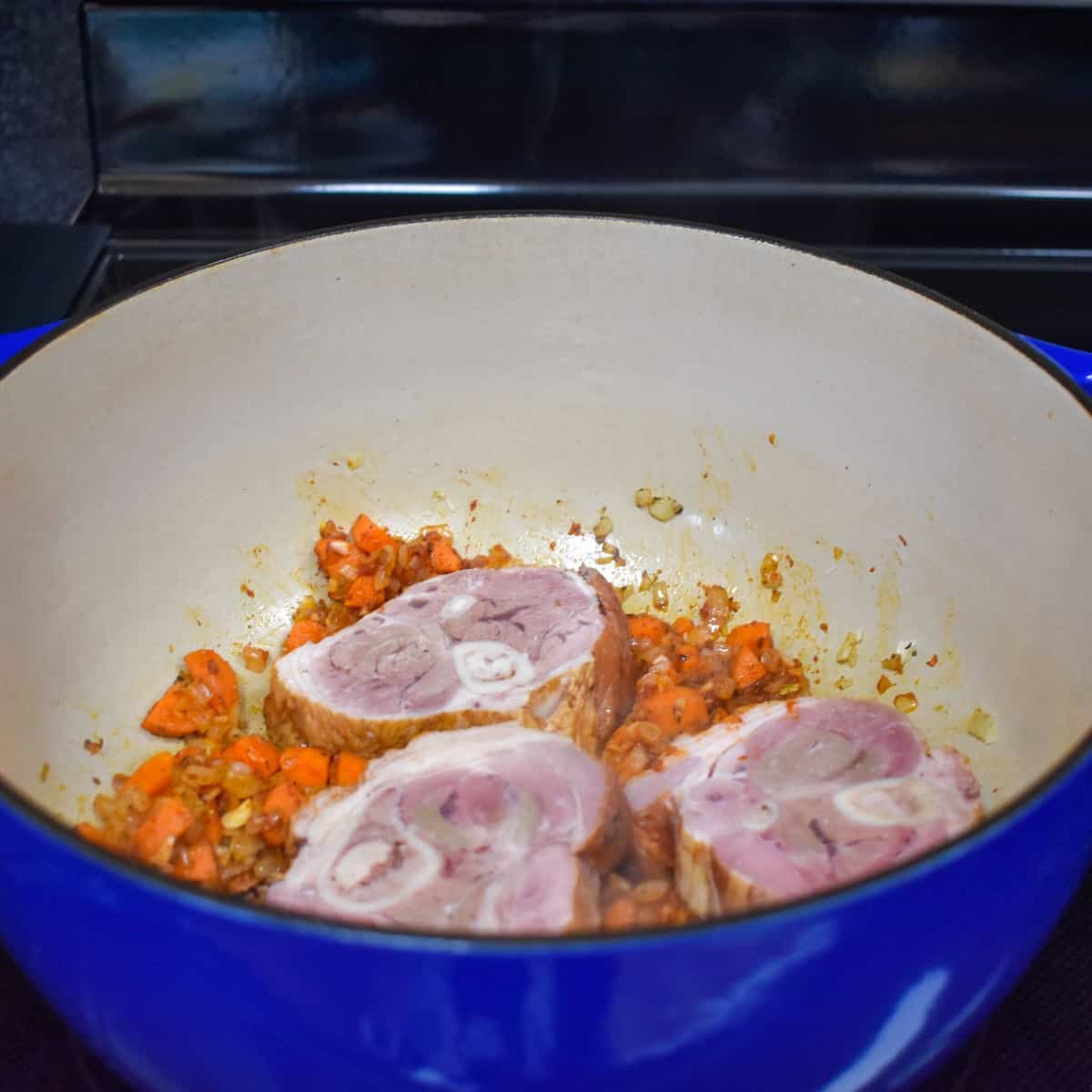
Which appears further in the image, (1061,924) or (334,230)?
(334,230)

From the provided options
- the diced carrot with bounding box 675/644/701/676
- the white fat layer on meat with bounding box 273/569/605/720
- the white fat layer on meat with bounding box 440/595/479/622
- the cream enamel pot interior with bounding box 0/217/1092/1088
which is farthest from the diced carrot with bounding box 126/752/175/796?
the diced carrot with bounding box 675/644/701/676

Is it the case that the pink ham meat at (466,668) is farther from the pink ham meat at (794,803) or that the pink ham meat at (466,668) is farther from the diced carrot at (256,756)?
the pink ham meat at (794,803)

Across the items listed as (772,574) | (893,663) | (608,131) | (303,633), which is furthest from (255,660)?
(608,131)

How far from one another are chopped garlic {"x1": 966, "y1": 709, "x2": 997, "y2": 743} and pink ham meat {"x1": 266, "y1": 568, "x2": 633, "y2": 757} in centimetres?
41

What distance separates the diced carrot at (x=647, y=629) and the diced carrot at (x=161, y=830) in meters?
0.63

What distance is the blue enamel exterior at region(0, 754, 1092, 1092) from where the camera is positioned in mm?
745

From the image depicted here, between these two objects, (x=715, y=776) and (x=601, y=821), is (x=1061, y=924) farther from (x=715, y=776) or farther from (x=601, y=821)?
(x=601, y=821)

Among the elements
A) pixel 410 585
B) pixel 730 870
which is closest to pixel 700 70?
pixel 410 585

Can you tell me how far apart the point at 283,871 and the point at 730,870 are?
484 millimetres

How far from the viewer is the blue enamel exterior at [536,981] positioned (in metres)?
0.75

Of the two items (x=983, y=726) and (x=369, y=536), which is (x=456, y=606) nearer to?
(x=369, y=536)

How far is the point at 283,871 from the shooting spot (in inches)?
52.3

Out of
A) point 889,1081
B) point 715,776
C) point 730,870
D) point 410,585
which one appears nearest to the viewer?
point 889,1081

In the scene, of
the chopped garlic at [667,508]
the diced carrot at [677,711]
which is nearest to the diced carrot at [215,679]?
the diced carrot at [677,711]
